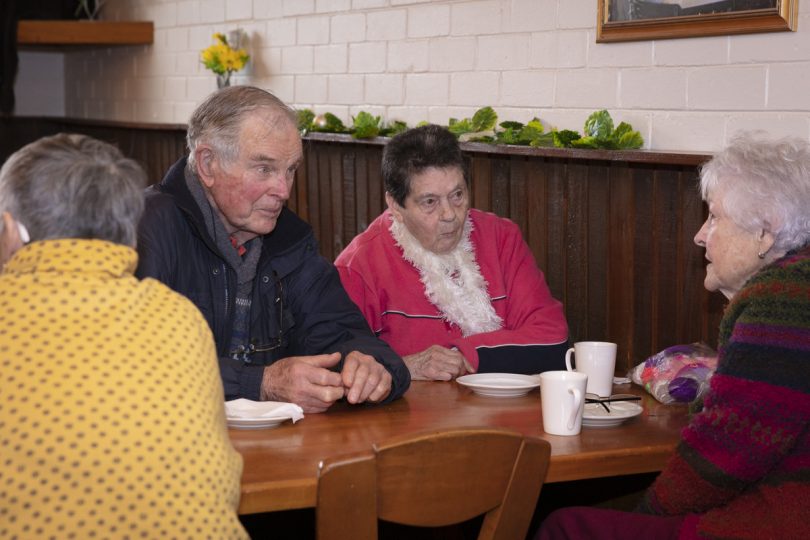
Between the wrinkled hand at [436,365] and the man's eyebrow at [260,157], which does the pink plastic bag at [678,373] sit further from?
the man's eyebrow at [260,157]

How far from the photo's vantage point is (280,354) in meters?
2.91

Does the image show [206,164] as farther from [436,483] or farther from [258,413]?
[436,483]

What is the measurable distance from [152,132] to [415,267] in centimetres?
472

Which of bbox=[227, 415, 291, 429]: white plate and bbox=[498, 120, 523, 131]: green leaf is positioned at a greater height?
bbox=[498, 120, 523, 131]: green leaf

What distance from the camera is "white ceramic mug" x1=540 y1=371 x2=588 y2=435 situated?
219 cm

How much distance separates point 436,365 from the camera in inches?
113

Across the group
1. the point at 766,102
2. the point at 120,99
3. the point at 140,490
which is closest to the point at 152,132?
the point at 120,99

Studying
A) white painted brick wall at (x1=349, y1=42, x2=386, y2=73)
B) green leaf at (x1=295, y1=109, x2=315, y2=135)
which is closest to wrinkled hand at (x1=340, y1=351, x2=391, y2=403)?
white painted brick wall at (x1=349, y1=42, x2=386, y2=73)

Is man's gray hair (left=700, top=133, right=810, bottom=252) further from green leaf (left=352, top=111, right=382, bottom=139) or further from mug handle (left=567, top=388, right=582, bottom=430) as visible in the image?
green leaf (left=352, top=111, right=382, bottom=139)

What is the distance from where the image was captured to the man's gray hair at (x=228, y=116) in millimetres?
2787

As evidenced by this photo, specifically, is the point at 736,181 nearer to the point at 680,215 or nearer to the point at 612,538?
the point at 612,538

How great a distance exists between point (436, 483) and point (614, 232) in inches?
89.6

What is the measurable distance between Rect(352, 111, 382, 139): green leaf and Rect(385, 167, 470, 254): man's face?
70.8 inches

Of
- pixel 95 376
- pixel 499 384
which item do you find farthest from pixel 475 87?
pixel 95 376
